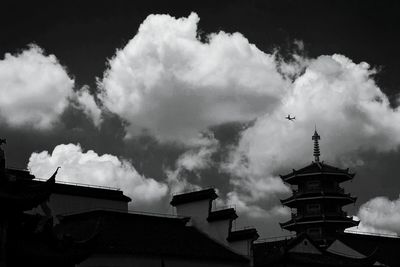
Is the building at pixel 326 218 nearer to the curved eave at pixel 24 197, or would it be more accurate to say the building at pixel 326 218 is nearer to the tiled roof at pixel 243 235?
the tiled roof at pixel 243 235

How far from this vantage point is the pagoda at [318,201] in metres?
65.1

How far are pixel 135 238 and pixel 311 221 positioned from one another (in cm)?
3115

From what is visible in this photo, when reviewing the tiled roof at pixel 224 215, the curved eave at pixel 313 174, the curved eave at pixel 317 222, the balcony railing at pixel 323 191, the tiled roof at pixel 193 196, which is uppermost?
the curved eave at pixel 313 174

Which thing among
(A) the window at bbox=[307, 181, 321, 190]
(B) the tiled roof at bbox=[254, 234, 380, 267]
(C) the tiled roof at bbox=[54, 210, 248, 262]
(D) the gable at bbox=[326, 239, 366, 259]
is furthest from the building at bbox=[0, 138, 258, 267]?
(A) the window at bbox=[307, 181, 321, 190]

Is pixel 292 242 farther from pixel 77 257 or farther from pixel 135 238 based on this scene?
pixel 77 257

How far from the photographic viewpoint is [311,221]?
65.1m

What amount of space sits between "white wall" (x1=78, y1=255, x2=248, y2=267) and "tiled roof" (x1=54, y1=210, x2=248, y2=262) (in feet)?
0.97

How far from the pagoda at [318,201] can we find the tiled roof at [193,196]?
2294 centimetres

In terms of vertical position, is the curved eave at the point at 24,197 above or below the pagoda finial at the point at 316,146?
below

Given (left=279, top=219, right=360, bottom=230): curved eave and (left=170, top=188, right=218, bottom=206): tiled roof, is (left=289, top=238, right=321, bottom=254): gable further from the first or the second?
(left=279, top=219, right=360, bottom=230): curved eave

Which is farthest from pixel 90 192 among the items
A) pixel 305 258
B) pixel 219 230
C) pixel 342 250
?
pixel 342 250

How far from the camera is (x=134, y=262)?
35.8 m

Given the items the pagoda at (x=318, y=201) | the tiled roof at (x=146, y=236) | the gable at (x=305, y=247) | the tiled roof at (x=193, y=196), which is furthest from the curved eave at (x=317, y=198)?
the tiled roof at (x=146, y=236)

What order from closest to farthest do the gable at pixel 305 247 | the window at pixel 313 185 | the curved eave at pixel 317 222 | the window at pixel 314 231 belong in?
the gable at pixel 305 247, the curved eave at pixel 317 222, the window at pixel 314 231, the window at pixel 313 185
